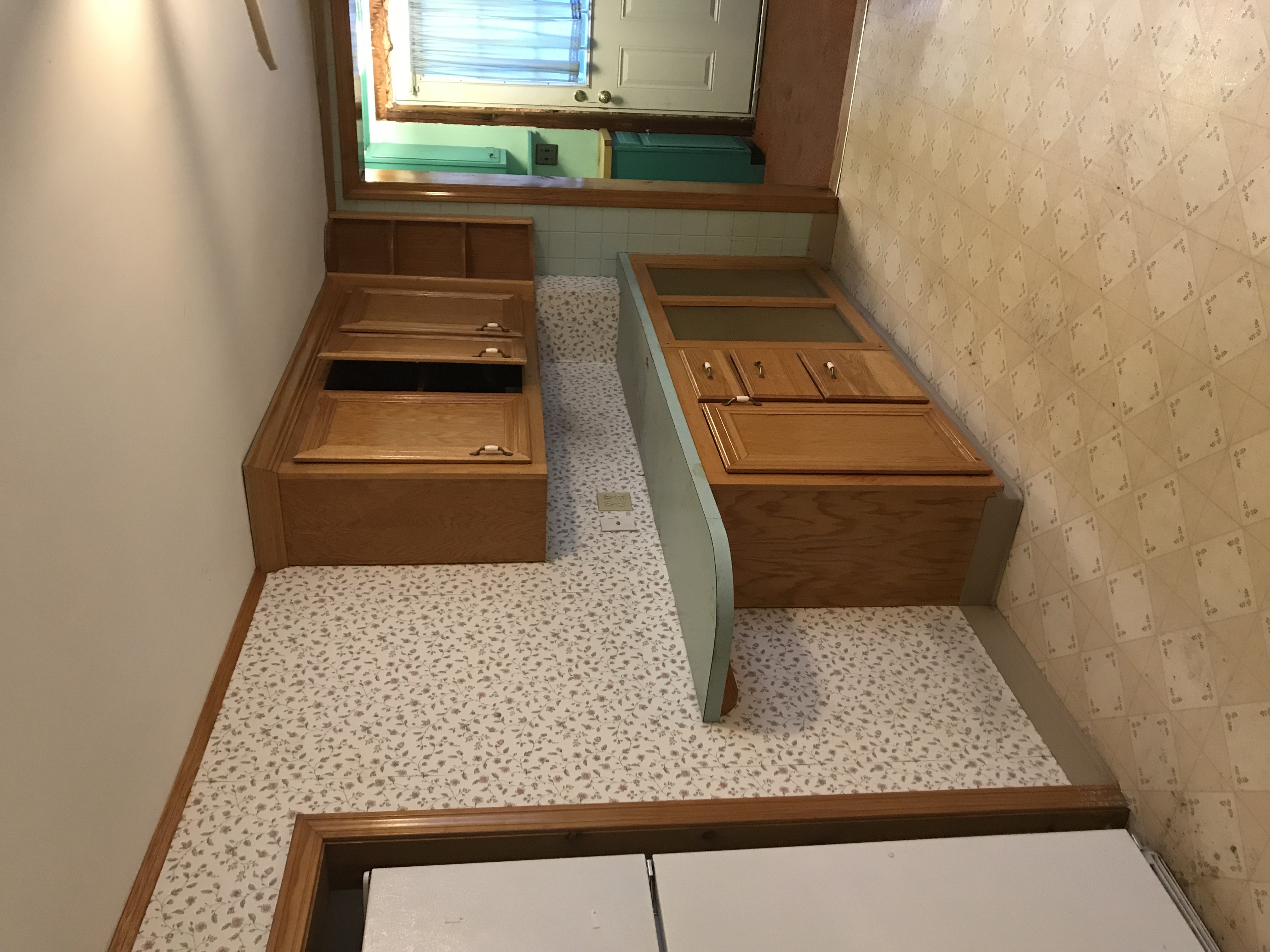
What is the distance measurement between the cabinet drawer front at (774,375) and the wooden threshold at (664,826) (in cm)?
111

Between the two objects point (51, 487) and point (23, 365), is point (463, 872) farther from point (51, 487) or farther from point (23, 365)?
point (23, 365)

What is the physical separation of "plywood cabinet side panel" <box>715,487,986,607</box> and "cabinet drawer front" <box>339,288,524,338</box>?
1.12 metres

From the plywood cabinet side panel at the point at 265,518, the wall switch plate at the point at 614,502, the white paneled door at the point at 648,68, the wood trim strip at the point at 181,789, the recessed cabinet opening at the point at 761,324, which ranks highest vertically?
the white paneled door at the point at 648,68

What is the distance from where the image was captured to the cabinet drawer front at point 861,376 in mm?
2541

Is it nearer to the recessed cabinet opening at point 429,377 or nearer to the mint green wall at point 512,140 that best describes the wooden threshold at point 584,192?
the recessed cabinet opening at point 429,377

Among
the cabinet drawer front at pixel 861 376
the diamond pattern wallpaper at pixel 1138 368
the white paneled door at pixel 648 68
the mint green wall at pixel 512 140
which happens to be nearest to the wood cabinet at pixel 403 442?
the cabinet drawer front at pixel 861 376

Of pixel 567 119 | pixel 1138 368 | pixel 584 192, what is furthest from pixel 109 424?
pixel 567 119

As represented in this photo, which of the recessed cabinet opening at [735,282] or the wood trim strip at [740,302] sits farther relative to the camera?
the recessed cabinet opening at [735,282]

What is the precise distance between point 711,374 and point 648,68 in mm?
3310

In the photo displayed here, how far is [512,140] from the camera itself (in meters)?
5.25

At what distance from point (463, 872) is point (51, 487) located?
0.79 meters

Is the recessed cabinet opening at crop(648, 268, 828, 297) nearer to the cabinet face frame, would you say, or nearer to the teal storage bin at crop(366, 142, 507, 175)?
the cabinet face frame

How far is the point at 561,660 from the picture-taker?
2059mm

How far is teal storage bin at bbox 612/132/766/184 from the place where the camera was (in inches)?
199
